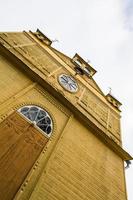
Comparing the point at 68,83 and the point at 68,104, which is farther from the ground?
the point at 68,83

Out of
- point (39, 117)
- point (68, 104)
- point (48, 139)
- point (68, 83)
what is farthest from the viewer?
point (68, 83)

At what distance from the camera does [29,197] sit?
730 cm

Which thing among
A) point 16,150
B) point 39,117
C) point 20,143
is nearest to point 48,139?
point 39,117

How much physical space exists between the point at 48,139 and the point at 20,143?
1.25 m

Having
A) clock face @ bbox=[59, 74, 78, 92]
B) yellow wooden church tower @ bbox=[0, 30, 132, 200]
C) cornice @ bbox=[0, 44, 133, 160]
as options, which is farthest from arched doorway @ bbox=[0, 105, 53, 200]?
clock face @ bbox=[59, 74, 78, 92]

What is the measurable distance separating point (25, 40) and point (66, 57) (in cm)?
379

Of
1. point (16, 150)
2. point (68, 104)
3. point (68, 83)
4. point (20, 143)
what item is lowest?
point (16, 150)

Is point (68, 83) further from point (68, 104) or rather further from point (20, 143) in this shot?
point (20, 143)

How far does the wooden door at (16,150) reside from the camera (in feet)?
24.4

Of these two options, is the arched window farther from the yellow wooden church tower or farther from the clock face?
the clock face

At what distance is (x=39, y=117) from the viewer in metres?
10.2

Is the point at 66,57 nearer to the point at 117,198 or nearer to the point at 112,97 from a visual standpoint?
the point at 112,97

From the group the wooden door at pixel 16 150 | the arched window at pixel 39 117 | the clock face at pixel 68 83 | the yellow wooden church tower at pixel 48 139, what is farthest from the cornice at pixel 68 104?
the wooden door at pixel 16 150

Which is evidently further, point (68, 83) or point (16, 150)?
point (68, 83)
